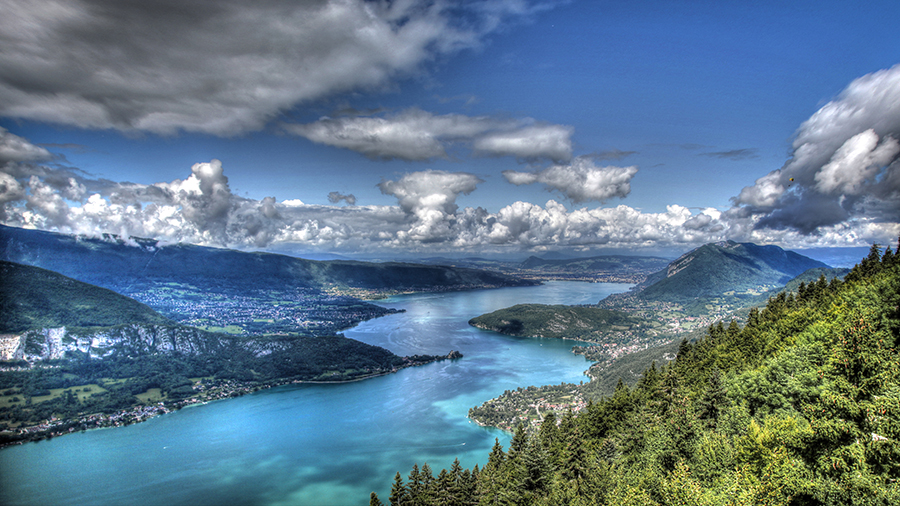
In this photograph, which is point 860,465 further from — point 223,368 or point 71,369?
point 71,369

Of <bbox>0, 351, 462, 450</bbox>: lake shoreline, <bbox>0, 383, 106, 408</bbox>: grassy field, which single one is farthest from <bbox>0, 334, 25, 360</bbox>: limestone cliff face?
<bbox>0, 351, 462, 450</bbox>: lake shoreline

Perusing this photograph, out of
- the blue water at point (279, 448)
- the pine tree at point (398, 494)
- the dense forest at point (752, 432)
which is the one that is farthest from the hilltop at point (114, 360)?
the dense forest at point (752, 432)

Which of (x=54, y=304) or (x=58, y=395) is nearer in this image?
(x=58, y=395)

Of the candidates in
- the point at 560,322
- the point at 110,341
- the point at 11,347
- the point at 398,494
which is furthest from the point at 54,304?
the point at 560,322

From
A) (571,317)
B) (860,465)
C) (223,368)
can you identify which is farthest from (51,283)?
(571,317)

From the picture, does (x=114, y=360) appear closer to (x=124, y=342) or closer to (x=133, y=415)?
(x=124, y=342)

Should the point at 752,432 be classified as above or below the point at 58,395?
above
